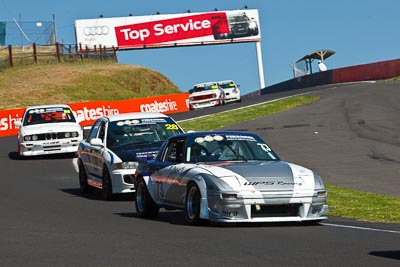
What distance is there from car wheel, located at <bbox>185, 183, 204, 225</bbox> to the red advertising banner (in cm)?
3448

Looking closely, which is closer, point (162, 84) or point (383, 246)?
point (383, 246)

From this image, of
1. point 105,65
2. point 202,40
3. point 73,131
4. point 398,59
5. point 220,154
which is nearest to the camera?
point 220,154

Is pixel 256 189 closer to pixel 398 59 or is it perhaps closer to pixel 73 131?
pixel 73 131

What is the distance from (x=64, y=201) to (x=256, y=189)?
625 centimetres

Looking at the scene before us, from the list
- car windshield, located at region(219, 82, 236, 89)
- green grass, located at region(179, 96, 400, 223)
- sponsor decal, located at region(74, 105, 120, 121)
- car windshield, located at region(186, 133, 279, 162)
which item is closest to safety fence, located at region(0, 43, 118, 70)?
car windshield, located at region(219, 82, 236, 89)

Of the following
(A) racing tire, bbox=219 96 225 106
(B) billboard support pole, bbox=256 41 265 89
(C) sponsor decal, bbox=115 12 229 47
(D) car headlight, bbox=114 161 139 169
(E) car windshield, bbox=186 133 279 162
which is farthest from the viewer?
(B) billboard support pole, bbox=256 41 265 89

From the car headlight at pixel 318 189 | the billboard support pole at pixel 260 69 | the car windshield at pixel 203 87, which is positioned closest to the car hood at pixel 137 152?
the car headlight at pixel 318 189

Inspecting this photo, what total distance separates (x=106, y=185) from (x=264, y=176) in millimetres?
5963

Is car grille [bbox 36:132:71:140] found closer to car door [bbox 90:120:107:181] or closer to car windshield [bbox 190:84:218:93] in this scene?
car door [bbox 90:120:107:181]

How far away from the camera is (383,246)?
415 inches

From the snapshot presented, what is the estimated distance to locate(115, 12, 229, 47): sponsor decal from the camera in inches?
4082

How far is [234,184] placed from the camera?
12766mm

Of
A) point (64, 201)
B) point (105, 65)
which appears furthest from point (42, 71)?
point (64, 201)

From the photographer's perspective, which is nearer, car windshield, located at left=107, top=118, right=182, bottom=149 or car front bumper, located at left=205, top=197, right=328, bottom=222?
car front bumper, located at left=205, top=197, right=328, bottom=222
